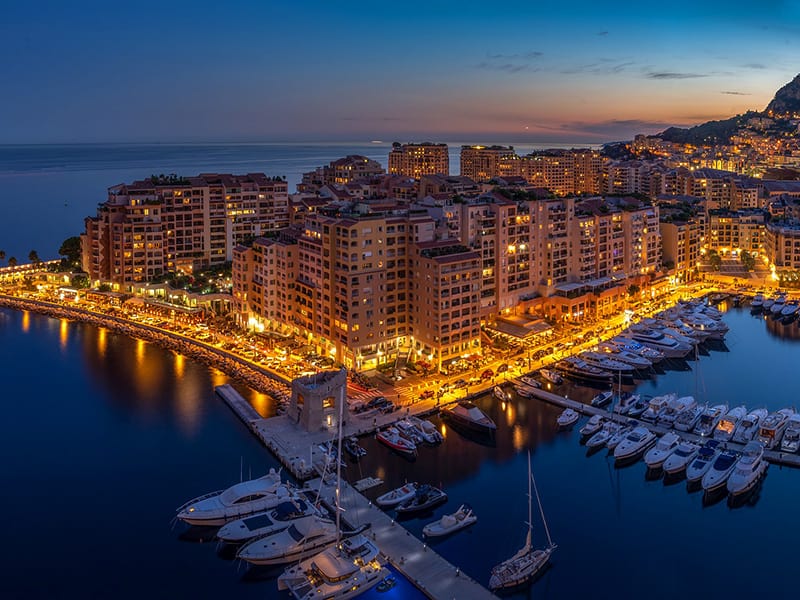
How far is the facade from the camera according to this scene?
9412cm

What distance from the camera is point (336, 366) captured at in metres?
34.4

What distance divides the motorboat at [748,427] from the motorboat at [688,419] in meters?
1.57

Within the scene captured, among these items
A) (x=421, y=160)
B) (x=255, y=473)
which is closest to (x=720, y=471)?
(x=255, y=473)

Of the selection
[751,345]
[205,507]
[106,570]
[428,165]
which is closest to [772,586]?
[205,507]

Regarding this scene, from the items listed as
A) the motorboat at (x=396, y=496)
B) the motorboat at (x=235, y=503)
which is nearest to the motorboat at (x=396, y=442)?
the motorboat at (x=396, y=496)

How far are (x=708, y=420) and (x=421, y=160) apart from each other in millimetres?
71281

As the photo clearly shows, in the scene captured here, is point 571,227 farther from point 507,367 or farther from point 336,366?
point 336,366

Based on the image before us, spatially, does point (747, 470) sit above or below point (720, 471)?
above

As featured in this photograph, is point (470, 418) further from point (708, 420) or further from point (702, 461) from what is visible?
point (708, 420)

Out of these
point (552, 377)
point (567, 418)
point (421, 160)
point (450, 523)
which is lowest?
point (450, 523)

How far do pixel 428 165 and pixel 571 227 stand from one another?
51.4 m

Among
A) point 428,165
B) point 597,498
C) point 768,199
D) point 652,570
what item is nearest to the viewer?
point 652,570

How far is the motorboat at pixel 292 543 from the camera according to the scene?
63.7 ft

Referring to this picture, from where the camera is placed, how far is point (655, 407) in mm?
29453
